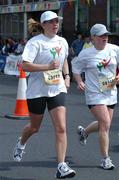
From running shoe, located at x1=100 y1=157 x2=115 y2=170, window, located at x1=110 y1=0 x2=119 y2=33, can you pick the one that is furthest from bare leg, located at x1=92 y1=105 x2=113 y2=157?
window, located at x1=110 y1=0 x2=119 y2=33

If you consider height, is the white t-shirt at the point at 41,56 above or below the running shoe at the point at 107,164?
above

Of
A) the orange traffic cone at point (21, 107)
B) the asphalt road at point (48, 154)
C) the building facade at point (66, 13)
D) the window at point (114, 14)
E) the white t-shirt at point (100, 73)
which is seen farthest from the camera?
the building facade at point (66, 13)

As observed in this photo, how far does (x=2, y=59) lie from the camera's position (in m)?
29.0

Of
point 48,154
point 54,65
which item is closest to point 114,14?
point 48,154

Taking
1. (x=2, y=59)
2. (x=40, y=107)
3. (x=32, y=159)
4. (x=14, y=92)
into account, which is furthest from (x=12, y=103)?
(x=2, y=59)

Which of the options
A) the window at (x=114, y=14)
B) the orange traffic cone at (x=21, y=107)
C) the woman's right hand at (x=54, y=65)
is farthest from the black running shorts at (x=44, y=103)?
the window at (x=114, y=14)

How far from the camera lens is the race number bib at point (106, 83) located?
280 inches

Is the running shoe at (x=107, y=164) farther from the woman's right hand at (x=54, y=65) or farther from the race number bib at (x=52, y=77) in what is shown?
the woman's right hand at (x=54, y=65)

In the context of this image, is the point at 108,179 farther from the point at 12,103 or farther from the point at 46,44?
the point at 12,103

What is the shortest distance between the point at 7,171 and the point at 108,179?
1269 mm

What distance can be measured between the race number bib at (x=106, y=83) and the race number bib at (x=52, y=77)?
23.3 inches

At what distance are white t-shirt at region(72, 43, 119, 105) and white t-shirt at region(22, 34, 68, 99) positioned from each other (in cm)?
49

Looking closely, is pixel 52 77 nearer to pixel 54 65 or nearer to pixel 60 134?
pixel 54 65

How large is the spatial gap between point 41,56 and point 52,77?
0.90 ft
